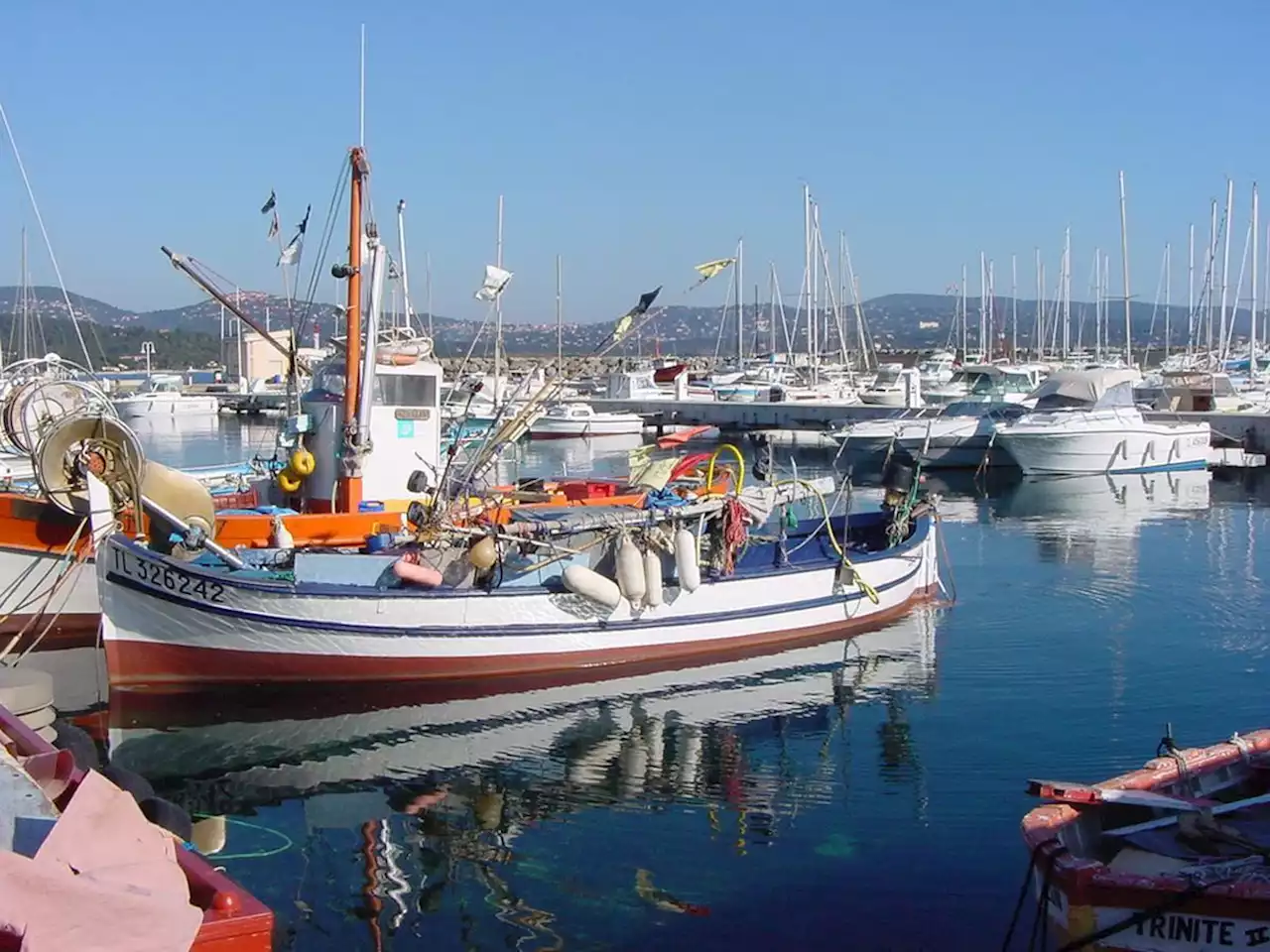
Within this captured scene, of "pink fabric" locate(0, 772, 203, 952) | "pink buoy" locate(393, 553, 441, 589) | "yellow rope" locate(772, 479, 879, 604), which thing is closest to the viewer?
"pink fabric" locate(0, 772, 203, 952)

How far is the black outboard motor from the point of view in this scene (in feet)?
59.9

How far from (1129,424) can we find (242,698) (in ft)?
101

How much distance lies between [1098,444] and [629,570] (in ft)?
86.7

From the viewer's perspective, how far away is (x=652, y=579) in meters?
14.6

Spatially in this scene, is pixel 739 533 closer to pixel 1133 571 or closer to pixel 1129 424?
pixel 1133 571

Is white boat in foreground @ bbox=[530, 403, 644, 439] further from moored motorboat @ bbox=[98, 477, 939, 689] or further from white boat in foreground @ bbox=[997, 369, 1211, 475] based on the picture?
moored motorboat @ bbox=[98, 477, 939, 689]

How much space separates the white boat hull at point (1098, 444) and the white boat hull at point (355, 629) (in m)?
24.2

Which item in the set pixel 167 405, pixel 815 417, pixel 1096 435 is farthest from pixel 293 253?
pixel 167 405

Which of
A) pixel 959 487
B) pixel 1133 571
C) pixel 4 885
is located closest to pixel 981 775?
pixel 4 885

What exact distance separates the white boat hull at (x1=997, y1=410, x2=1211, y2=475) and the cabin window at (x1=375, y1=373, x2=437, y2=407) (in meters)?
23.8

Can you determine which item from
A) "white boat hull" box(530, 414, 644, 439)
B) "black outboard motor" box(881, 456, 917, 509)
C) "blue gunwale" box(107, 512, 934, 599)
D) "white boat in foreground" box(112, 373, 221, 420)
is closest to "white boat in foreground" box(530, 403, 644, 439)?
"white boat hull" box(530, 414, 644, 439)

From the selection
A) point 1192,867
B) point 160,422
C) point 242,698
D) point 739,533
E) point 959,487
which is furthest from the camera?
point 160,422

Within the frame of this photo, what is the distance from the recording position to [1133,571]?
72.2 feet

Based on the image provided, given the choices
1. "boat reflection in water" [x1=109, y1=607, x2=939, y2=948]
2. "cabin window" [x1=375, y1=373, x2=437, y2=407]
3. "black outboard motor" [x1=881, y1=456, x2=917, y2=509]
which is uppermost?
"cabin window" [x1=375, y1=373, x2=437, y2=407]
